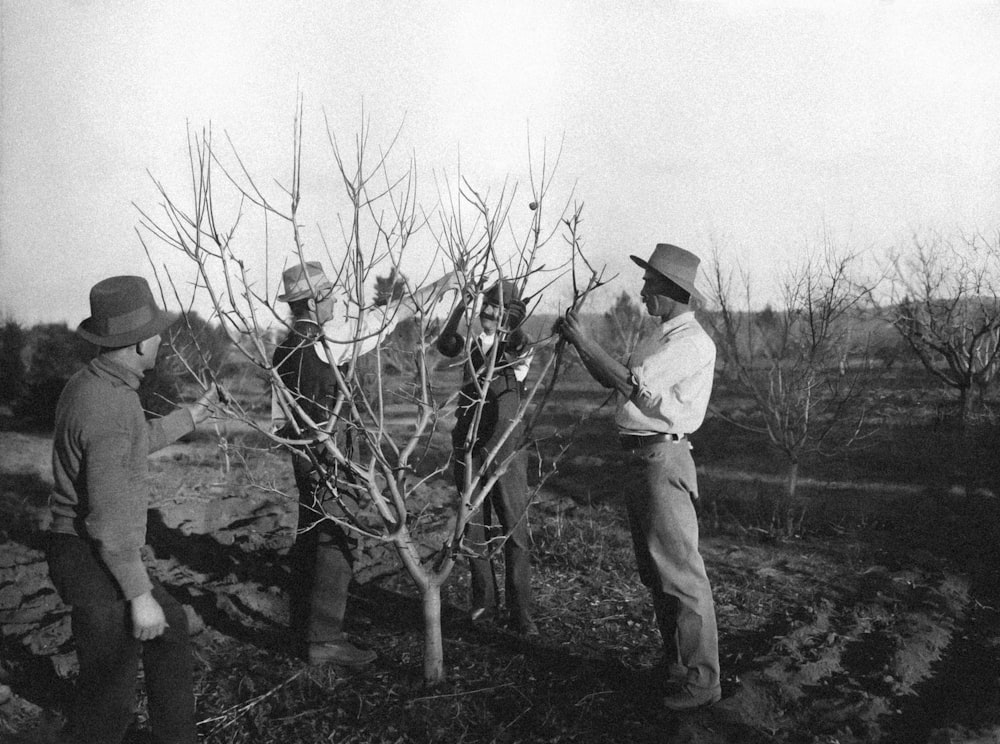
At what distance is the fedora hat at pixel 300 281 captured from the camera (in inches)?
148

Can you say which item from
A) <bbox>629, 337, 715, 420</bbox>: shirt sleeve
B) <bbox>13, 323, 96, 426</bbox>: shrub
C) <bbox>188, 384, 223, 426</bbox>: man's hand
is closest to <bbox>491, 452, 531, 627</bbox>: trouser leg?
<bbox>629, 337, 715, 420</bbox>: shirt sleeve

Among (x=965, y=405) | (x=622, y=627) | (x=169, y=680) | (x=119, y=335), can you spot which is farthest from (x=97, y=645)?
(x=965, y=405)

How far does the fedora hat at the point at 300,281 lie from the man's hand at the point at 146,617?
1.66 m

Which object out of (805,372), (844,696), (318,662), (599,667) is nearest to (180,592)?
(318,662)

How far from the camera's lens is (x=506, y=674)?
3.58m

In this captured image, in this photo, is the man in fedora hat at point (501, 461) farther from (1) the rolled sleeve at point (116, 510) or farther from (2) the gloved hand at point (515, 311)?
(1) the rolled sleeve at point (116, 510)

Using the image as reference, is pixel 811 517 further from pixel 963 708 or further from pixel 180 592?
pixel 180 592

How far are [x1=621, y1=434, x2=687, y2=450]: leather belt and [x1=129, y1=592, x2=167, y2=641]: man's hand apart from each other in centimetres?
195

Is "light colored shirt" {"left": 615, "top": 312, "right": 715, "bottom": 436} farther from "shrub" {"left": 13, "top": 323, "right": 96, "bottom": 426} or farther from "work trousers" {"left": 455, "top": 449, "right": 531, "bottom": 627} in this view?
"shrub" {"left": 13, "top": 323, "right": 96, "bottom": 426}

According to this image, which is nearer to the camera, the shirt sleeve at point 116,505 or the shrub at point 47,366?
the shirt sleeve at point 116,505

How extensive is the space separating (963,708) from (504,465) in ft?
8.05

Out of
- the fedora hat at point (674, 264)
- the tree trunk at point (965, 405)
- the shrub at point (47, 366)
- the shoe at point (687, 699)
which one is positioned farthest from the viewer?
the shrub at point (47, 366)

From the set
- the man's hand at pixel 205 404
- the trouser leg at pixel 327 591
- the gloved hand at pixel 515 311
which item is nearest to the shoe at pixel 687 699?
the trouser leg at pixel 327 591

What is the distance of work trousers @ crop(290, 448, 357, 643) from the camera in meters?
3.69
